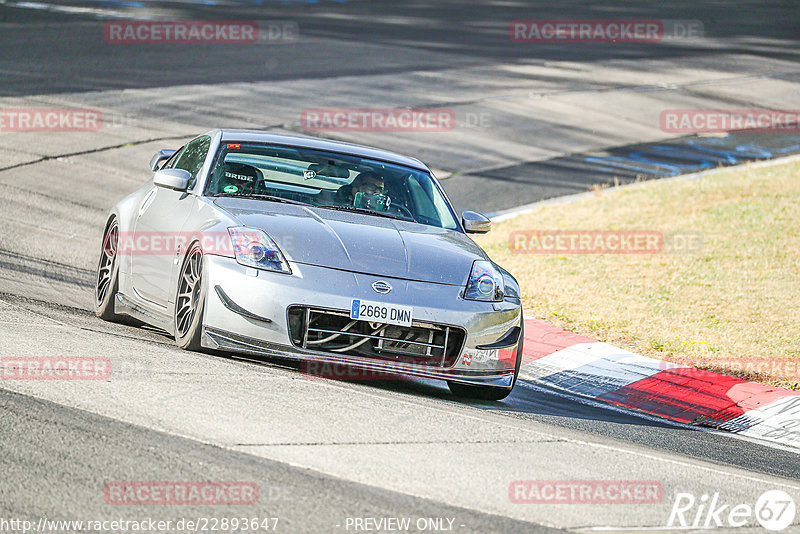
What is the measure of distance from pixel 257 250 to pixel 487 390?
5.57 ft

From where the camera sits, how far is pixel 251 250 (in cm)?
651

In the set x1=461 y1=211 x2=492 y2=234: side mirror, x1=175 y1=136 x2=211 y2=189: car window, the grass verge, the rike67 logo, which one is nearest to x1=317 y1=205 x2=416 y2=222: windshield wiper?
x1=461 y1=211 x2=492 y2=234: side mirror

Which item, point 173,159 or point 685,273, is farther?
point 685,273

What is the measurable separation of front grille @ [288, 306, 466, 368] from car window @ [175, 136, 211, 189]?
1.80 meters

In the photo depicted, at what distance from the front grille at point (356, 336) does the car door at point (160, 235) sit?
1141 millimetres

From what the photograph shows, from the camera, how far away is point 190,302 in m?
6.71

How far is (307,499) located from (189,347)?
2.51 meters

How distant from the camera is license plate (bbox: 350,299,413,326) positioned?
6288 millimetres

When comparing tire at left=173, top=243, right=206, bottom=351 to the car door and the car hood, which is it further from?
the car hood

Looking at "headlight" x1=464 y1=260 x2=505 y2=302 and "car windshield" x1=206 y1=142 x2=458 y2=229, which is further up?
"car windshield" x1=206 y1=142 x2=458 y2=229

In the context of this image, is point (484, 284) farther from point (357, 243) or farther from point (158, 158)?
point (158, 158)

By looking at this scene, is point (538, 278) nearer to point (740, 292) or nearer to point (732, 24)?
point (740, 292)

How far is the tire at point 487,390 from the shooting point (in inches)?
274

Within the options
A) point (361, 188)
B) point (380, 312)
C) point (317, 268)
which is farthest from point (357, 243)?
point (361, 188)
